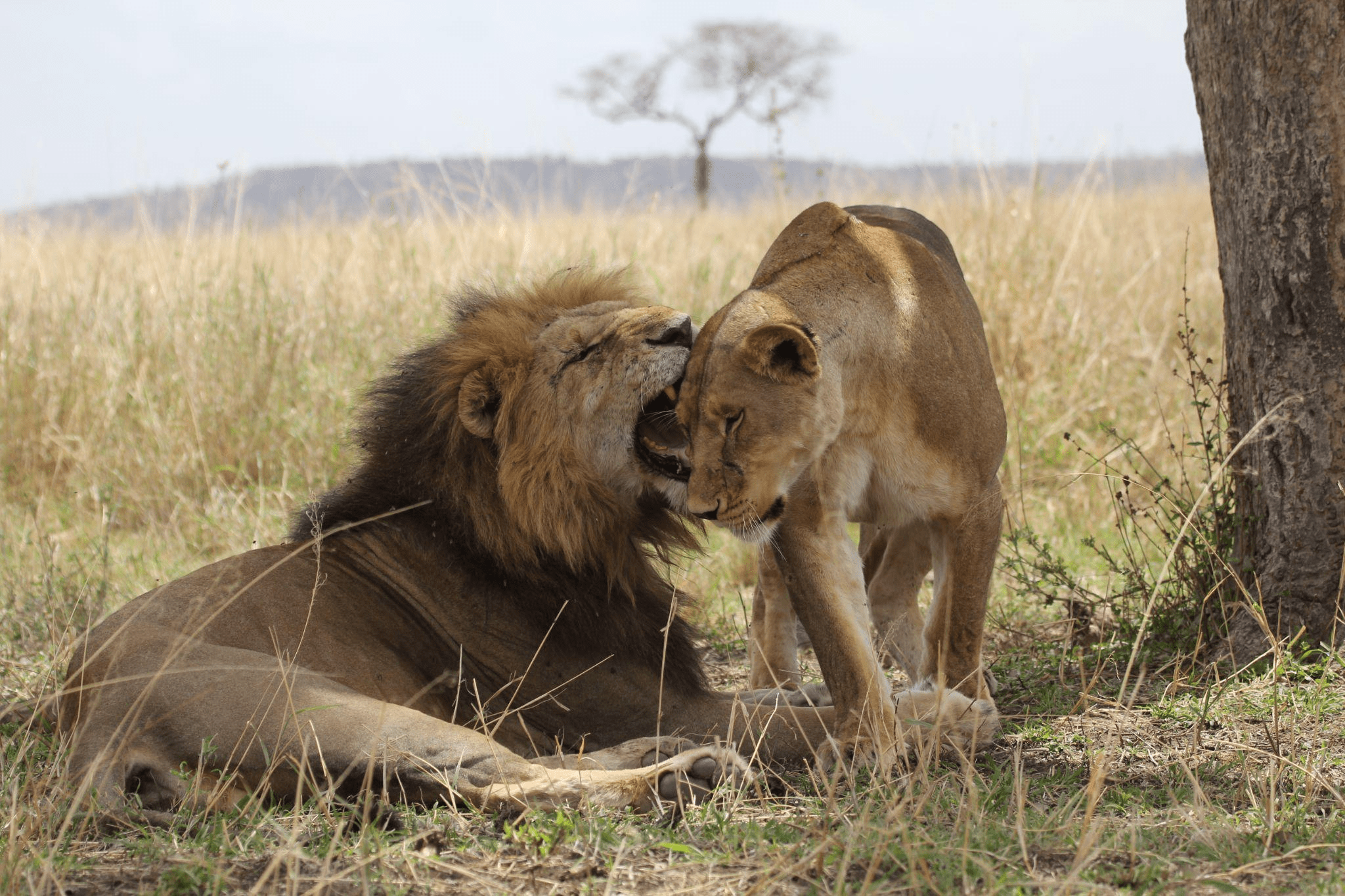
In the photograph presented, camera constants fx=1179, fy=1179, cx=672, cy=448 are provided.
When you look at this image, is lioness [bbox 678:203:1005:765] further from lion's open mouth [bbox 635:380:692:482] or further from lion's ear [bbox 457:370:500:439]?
lion's ear [bbox 457:370:500:439]

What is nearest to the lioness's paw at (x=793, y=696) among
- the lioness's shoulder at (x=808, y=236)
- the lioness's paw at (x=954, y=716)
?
the lioness's paw at (x=954, y=716)

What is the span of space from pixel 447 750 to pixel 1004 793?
4.04 feet

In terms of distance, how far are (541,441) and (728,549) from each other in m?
2.25

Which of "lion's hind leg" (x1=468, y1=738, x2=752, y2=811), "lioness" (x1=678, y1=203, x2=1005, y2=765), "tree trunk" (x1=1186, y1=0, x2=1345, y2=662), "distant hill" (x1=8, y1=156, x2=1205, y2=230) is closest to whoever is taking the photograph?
"lion's hind leg" (x1=468, y1=738, x2=752, y2=811)

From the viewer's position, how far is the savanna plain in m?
2.15

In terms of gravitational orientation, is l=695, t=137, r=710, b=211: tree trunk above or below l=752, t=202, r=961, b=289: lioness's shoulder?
above

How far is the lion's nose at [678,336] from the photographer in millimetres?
3170

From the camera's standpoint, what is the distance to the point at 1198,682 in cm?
326

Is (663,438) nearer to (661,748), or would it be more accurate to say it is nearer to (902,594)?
(661,748)

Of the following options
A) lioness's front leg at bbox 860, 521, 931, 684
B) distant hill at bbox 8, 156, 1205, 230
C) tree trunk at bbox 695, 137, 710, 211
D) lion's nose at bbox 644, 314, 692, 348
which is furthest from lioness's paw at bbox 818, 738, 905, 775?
tree trunk at bbox 695, 137, 710, 211

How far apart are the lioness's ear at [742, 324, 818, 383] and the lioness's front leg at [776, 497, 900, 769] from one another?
1.13ft

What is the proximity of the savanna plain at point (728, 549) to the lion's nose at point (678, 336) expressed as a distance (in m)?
0.99

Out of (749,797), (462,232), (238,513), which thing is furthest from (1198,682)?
(462,232)

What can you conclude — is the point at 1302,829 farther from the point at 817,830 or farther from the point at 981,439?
the point at 981,439
